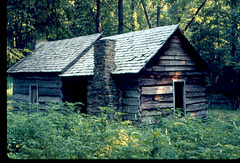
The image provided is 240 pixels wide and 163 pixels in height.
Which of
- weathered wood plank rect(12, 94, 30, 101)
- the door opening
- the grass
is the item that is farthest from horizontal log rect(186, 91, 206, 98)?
weathered wood plank rect(12, 94, 30, 101)

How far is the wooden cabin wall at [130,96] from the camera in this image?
10.0 m

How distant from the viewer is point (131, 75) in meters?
10.3

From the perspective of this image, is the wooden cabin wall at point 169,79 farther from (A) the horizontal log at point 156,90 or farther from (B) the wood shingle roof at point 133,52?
(B) the wood shingle roof at point 133,52

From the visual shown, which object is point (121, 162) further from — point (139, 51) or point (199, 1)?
point (199, 1)

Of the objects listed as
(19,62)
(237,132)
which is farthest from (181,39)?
(19,62)

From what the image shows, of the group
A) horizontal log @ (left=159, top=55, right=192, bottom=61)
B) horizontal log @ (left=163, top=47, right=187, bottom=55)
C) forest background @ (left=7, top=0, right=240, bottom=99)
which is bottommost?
horizontal log @ (left=159, top=55, right=192, bottom=61)

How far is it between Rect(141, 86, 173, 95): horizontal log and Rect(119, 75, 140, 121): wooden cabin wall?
36cm

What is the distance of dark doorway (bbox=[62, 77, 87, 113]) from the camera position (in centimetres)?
1316

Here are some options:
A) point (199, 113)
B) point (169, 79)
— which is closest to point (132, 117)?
point (169, 79)

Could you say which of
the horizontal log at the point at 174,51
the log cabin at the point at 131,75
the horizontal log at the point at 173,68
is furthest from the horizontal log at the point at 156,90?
the horizontal log at the point at 174,51

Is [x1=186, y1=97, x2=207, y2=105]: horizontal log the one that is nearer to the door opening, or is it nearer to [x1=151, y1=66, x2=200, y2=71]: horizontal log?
[x1=151, y1=66, x2=200, y2=71]: horizontal log

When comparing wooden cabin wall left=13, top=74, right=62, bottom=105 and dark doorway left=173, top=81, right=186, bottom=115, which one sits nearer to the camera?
dark doorway left=173, top=81, right=186, bottom=115

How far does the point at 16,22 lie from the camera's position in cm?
1079

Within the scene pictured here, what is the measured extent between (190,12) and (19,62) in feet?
63.0
